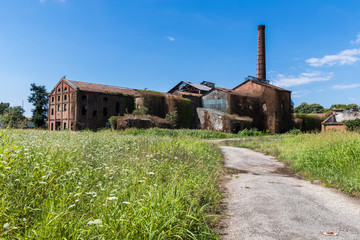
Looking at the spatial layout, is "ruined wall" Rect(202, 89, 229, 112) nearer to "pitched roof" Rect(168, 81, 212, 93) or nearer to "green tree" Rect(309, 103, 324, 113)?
"pitched roof" Rect(168, 81, 212, 93)

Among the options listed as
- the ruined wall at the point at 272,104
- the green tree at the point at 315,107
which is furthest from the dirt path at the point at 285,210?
the green tree at the point at 315,107

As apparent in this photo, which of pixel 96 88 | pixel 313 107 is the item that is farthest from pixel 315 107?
pixel 96 88

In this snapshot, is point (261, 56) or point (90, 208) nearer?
point (90, 208)

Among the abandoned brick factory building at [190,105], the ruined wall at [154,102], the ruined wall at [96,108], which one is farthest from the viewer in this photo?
the ruined wall at [154,102]

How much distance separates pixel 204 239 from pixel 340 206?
3.48 meters

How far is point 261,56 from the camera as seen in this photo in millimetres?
39812

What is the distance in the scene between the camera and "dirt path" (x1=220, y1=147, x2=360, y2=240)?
3828 mm

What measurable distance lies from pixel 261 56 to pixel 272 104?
8.52m

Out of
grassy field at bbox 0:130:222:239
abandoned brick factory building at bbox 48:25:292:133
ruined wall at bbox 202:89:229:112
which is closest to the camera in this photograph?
grassy field at bbox 0:130:222:239

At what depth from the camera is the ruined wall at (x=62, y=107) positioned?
32.9m

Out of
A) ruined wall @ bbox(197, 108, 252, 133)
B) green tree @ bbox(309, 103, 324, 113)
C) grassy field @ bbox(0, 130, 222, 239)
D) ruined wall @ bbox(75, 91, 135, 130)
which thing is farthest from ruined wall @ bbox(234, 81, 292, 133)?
green tree @ bbox(309, 103, 324, 113)

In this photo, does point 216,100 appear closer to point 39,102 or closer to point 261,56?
point 261,56

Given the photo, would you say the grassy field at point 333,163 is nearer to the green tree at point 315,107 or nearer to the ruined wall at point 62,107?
the ruined wall at point 62,107

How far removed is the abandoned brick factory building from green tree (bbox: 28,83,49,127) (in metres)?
4.57
